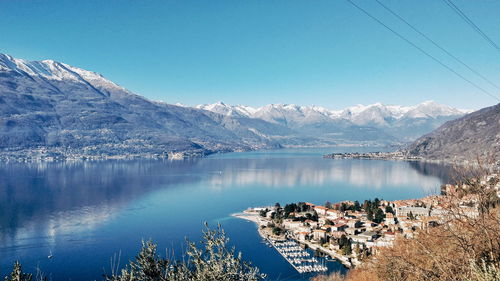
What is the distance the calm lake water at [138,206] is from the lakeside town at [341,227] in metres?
1.03

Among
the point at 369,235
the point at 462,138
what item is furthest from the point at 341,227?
the point at 462,138

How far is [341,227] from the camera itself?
62.8 ft

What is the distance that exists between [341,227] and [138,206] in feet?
50.7

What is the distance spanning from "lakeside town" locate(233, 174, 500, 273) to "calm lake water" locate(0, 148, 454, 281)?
1028mm

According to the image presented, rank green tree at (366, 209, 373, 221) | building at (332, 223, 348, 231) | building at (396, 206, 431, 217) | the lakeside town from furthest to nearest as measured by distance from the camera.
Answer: green tree at (366, 209, 373, 221) < building at (396, 206, 431, 217) < building at (332, 223, 348, 231) < the lakeside town

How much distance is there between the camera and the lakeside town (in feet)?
49.8

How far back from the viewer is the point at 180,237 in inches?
755

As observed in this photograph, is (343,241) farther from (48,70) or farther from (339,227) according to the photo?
(48,70)

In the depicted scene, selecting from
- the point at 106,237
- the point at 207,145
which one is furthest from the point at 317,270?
the point at 207,145

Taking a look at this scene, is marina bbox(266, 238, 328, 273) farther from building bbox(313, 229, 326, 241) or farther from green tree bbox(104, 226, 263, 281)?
green tree bbox(104, 226, 263, 281)

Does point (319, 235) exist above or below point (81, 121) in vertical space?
below

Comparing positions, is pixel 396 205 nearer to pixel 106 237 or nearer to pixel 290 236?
pixel 290 236

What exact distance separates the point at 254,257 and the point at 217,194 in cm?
1774

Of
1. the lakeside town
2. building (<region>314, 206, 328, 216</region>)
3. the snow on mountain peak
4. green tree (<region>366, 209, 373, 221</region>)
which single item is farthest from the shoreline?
the snow on mountain peak
